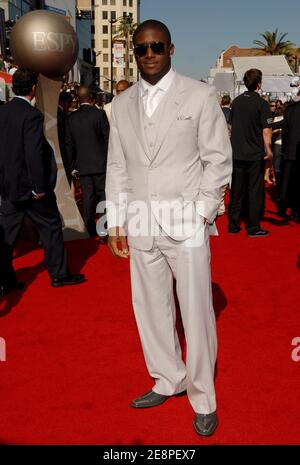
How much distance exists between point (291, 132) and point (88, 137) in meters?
3.01

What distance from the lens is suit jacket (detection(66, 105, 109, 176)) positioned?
6.84 m

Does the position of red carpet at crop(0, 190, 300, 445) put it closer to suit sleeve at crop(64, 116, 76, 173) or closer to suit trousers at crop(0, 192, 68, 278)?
suit trousers at crop(0, 192, 68, 278)

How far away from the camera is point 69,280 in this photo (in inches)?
212

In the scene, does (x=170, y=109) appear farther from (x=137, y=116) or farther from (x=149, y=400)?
(x=149, y=400)

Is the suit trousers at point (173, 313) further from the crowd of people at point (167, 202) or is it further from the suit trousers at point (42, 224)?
the suit trousers at point (42, 224)

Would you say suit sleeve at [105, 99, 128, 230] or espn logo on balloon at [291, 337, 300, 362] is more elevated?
suit sleeve at [105, 99, 128, 230]

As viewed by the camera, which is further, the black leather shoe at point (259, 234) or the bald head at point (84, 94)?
the black leather shoe at point (259, 234)

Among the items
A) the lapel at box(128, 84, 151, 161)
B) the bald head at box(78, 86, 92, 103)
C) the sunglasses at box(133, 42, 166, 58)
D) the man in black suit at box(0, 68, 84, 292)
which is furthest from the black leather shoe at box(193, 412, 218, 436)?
the bald head at box(78, 86, 92, 103)

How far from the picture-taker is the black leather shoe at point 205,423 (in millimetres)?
2839

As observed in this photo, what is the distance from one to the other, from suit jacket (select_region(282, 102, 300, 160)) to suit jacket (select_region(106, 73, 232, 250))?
5196mm

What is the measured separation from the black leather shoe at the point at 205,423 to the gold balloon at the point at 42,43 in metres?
4.56

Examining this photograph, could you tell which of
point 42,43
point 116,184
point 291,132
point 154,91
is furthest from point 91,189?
point 154,91

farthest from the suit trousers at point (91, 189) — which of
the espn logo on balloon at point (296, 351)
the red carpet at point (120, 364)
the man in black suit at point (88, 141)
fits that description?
the espn logo on balloon at point (296, 351)

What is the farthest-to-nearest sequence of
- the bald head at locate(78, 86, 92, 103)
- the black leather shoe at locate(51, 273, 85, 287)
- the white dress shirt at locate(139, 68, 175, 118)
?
the bald head at locate(78, 86, 92, 103) < the black leather shoe at locate(51, 273, 85, 287) < the white dress shirt at locate(139, 68, 175, 118)
